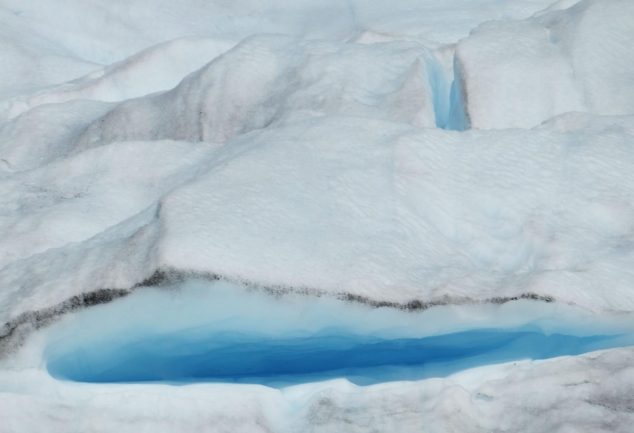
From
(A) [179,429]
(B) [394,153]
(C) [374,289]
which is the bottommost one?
(A) [179,429]

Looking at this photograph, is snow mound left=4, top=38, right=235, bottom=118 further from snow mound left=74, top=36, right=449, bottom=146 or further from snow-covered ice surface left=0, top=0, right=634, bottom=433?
snow-covered ice surface left=0, top=0, right=634, bottom=433

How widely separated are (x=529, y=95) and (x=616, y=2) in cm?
76

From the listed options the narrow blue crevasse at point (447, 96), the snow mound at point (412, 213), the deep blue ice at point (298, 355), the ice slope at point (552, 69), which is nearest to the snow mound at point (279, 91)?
the narrow blue crevasse at point (447, 96)

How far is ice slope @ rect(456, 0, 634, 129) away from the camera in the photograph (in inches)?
193

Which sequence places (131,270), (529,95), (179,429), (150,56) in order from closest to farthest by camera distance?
(179,429)
(131,270)
(529,95)
(150,56)

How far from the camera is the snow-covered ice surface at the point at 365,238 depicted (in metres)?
2.96

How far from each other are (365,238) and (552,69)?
2.18 meters

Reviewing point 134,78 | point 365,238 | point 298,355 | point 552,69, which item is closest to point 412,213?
point 365,238

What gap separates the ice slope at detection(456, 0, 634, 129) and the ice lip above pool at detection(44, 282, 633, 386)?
180cm

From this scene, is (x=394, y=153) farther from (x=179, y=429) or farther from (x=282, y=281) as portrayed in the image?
(x=179, y=429)

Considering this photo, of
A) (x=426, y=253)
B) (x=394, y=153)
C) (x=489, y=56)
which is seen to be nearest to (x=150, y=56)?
(x=489, y=56)

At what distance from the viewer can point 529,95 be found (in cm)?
498

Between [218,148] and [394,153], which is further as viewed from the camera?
[218,148]

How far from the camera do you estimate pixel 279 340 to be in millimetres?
3166
